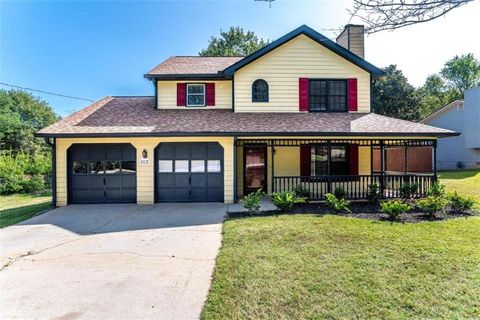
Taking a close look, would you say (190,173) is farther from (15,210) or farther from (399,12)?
(399,12)

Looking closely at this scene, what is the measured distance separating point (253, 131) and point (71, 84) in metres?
31.6

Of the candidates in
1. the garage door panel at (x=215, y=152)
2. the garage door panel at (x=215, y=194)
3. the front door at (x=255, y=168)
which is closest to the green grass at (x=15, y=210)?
the garage door panel at (x=215, y=194)

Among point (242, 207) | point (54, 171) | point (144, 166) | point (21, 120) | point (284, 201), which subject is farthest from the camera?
point (21, 120)

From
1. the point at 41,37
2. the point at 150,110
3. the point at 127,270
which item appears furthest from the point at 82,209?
the point at 41,37

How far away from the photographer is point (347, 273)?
4.35m

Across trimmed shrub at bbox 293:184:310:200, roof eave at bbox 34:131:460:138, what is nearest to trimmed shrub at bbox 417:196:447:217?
roof eave at bbox 34:131:460:138

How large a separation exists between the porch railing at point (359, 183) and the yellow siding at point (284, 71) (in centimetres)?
330

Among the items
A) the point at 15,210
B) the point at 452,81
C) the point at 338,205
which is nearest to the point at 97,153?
the point at 15,210

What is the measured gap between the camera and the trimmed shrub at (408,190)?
33.1ft

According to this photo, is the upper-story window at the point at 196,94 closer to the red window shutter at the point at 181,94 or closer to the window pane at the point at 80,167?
the red window shutter at the point at 181,94

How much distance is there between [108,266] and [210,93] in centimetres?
913

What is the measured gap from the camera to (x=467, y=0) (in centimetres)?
261

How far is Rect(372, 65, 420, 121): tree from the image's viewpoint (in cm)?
3091

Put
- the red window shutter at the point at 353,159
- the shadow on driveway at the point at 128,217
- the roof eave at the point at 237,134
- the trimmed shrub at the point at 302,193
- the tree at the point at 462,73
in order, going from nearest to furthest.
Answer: the shadow on driveway at the point at 128,217 → the roof eave at the point at 237,134 → the trimmed shrub at the point at 302,193 → the red window shutter at the point at 353,159 → the tree at the point at 462,73
